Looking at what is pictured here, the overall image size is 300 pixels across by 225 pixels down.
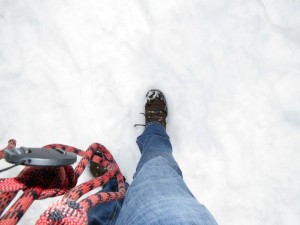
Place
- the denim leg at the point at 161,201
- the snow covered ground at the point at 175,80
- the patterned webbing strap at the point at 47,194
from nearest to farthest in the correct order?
the patterned webbing strap at the point at 47,194 < the denim leg at the point at 161,201 < the snow covered ground at the point at 175,80

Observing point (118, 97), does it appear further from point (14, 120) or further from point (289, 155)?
point (289, 155)

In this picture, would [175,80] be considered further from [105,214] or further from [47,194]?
[47,194]

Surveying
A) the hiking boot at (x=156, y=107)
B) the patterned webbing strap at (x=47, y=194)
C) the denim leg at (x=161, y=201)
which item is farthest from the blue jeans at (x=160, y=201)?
the hiking boot at (x=156, y=107)

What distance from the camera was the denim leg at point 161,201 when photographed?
2.25 ft

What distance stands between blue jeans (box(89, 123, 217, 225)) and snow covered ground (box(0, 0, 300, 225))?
1.02ft

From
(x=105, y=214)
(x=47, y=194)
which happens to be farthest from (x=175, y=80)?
(x=47, y=194)

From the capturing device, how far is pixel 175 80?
1361 mm

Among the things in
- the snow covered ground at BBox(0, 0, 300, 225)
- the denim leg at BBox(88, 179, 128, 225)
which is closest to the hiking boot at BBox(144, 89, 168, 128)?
the snow covered ground at BBox(0, 0, 300, 225)

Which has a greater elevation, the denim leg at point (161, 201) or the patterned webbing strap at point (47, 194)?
the denim leg at point (161, 201)

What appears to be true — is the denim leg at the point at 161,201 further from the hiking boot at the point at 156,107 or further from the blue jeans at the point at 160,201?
the hiking boot at the point at 156,107

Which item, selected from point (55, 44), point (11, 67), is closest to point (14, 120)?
point (11, 67)

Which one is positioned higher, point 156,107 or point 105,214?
point 156,107

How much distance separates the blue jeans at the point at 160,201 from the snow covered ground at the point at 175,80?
31cm

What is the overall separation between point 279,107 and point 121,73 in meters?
0.80
